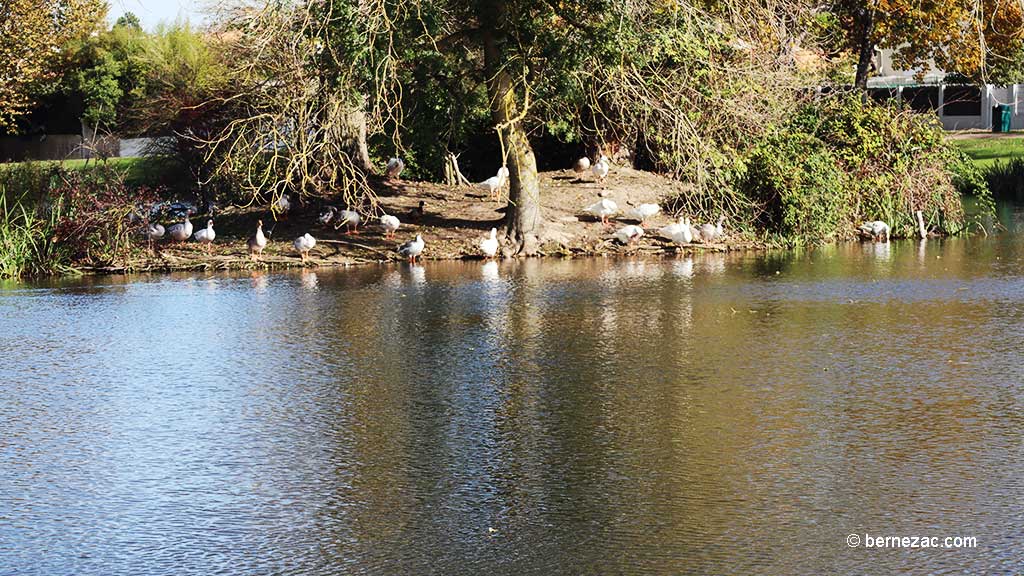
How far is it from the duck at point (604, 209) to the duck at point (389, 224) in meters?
3.15

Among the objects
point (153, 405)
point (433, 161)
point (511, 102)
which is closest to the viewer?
point (153, 405)

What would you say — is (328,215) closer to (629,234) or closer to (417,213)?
(417,213)

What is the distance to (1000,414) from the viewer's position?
8.50m

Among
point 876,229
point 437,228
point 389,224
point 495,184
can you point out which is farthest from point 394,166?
point 876,229

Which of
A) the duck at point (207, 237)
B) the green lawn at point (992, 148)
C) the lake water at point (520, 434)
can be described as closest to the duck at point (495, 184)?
the duck at point (207, 237)

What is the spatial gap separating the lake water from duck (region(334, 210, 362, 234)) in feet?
19.2

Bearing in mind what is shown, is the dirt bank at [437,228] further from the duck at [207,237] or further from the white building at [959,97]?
the white building at [959,97]

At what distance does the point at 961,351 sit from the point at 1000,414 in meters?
2.37

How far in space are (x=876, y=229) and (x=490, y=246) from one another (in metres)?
6.68

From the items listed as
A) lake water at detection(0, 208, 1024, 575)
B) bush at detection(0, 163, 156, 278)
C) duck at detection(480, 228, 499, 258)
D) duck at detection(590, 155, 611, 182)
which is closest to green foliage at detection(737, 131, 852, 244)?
duck at detection(590, 155, 611, 182)

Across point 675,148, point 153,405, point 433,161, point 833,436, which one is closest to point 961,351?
point 833,436

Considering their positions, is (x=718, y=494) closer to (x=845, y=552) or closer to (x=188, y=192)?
(x=845, y=552)

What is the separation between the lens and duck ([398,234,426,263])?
1980 cm

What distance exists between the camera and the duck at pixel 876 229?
2194 centimetres
